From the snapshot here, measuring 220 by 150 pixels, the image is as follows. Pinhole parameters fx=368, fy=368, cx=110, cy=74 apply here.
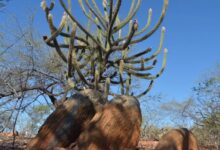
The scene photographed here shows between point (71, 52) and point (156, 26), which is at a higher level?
point (156, 26)

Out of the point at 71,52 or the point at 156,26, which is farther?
the point at 156,26

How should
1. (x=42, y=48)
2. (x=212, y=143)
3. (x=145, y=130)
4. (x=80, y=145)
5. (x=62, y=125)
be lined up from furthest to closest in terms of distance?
(x=145, y=130) < (x=42, y=48) < (x=212, y=143) < (x=62, y=125) < (x=80, y=145)

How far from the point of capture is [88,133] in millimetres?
4621

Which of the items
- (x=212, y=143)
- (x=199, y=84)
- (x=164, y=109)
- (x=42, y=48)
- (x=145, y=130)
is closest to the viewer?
(x=212, y=143)

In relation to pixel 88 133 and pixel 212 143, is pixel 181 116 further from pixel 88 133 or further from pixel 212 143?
pixel 88 133

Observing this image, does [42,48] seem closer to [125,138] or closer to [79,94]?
[79,94]

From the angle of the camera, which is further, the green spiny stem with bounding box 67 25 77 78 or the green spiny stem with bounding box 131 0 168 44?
the green spiny stem with bounding box 131 0 168 44

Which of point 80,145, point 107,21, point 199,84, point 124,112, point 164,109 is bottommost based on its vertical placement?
point 164,109

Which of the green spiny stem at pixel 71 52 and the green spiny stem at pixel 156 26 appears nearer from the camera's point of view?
the green spiny stem at pixel 71 52

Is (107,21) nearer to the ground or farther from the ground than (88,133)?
farther from the ground

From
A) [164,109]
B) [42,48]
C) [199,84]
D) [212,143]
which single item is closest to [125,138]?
[212,143]

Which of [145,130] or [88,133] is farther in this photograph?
[145,130]

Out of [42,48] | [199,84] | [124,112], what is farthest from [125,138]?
[199,84]

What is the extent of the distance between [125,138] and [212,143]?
268 inches
